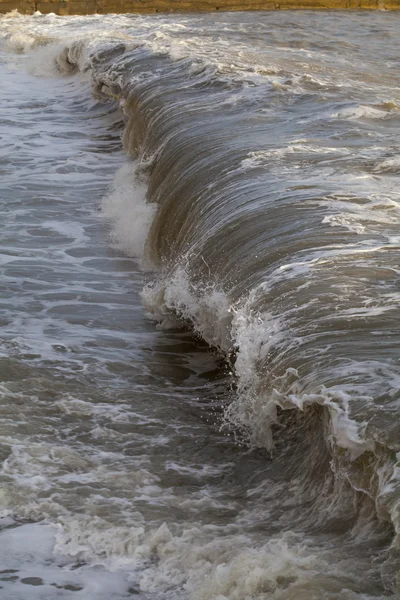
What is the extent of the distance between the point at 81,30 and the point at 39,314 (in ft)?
59.9

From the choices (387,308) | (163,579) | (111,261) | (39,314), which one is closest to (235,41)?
(111,261)

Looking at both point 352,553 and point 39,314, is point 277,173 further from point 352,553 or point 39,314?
point 352,553

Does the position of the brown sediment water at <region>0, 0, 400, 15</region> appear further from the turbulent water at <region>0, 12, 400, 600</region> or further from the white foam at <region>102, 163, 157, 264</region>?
the white foam at <region>102, 163, 157, 264</region>

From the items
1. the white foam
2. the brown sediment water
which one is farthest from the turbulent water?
the brown sediment water

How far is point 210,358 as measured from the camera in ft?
20.3

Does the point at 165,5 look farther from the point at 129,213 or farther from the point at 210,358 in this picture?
the point at 210,358

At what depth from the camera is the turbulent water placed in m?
3.88

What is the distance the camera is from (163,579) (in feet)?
12.5

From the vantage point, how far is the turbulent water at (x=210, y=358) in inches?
153

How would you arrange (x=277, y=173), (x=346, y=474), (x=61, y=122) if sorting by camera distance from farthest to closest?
(x=61, y=122), (x=277, y=173), (x=346, y=474)

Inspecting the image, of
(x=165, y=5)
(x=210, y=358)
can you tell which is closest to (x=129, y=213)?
(x=210, y=358)

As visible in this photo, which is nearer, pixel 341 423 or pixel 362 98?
pixel 341 423

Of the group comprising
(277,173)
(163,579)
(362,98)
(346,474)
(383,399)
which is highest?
(362,98)

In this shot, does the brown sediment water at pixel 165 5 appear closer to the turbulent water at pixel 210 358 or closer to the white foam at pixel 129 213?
the turbulent water at pixel 210 358
